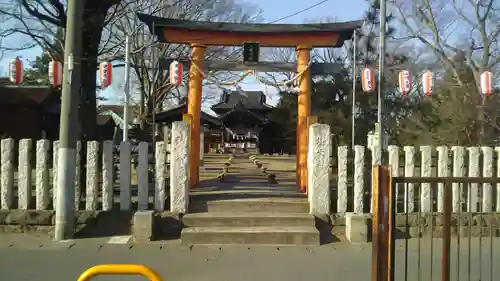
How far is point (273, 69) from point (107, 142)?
13.3ft

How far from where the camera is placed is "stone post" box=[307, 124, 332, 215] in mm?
9312

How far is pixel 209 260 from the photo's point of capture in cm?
766

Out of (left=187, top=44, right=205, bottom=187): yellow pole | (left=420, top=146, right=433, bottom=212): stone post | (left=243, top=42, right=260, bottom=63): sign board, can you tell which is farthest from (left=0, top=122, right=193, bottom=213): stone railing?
(left=420, top=146, right=433, bottom=212): stone post

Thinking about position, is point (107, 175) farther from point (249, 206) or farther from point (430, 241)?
point (430, 241)

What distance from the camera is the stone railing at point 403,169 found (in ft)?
30.7

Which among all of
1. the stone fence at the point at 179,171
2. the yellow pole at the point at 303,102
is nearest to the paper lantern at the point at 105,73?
the stone fence at the point at 179,171

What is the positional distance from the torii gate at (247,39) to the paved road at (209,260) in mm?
2920

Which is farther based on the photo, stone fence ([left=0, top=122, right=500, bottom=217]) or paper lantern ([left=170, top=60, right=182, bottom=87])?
paper lantern ([left=170, top=60, right=182, bottom=87])

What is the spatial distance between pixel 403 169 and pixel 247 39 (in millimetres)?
4378

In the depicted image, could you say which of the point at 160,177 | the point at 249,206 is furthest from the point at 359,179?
the point at 160,177

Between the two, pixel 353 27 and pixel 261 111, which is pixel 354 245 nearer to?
pixel 353 27

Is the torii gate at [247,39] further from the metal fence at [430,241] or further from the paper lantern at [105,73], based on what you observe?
the paper lantern at [105,73]

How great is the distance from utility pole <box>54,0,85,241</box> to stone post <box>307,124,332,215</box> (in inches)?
168

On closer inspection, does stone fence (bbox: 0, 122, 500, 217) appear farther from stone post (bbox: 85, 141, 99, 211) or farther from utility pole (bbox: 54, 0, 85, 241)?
utility pole (bbox: 54, 0, 85, 241)
